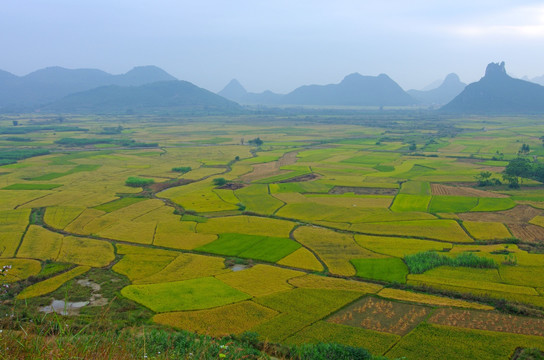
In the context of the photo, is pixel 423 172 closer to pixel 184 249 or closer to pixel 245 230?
pixel 245 230

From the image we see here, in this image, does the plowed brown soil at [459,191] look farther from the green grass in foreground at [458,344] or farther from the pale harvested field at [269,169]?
the green grass in foreground at [458,344]

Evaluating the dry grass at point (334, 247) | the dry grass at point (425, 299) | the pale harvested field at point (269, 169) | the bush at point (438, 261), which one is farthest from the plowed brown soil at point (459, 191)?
the dry grass at point (425, 299)

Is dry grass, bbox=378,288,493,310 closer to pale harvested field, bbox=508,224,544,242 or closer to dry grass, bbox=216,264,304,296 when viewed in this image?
dry grass, bbox=216,264,304,296

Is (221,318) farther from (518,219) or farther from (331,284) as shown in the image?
(518,219)

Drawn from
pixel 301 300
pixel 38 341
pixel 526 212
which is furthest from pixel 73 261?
pixel 526 212

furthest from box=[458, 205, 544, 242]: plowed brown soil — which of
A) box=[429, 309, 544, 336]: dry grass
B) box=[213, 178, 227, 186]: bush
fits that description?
box=[213, 178, 227, 186]: bush

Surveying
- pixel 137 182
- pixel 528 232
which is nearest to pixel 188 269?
pixel 528 232

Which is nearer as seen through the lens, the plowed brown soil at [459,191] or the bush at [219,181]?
the plowed brown soil at [459,191]
